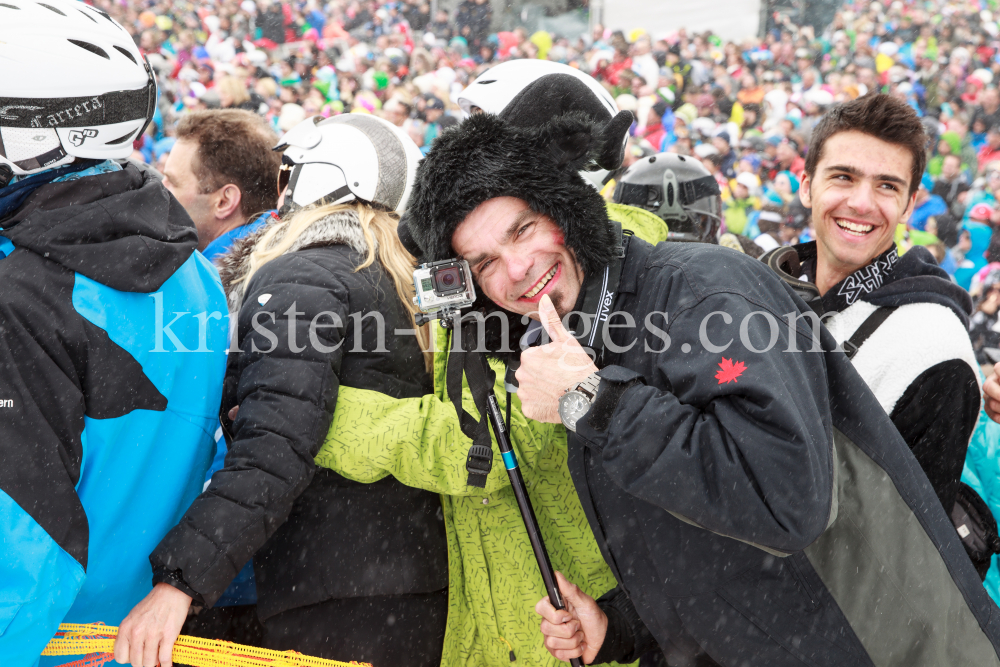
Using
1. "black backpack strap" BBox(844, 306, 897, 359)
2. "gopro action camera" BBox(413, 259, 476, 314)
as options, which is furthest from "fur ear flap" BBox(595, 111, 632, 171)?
"black backpack strap" BBox(844, 306, 897, 359)

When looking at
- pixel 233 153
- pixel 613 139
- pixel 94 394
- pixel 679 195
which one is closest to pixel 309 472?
pixel 94 394

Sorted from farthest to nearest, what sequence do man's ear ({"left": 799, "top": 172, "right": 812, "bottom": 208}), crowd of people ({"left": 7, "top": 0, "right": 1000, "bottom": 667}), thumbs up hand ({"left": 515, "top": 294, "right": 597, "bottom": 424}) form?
man's ear ({"left": 799, "top": 172, "right": 812, "bottom": 208})
thumbs up hand ({"left": 515, "top": 294, "right": 597, "bottom": 424})
crowd of people ({"left": 7, "top": 0, "right": 1000, "bottom": 667})

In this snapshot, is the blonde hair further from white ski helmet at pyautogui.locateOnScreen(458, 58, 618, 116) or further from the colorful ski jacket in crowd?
white ski helmet at pyautogui.locateOnScreen(458, 58, 618, 116)

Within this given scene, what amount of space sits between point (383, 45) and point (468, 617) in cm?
1750

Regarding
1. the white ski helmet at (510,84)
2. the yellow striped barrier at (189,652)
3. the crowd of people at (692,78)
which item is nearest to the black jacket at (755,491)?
the yellow striped barrier at (189,652)

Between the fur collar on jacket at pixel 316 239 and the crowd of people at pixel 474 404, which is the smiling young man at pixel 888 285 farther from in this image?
the fur collar on jacket at pixel 316 239

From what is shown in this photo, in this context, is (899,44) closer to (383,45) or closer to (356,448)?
(383,45)

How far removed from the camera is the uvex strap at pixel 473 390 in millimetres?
2029

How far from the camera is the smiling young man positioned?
7.61 feet

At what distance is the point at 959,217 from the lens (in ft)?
36.0

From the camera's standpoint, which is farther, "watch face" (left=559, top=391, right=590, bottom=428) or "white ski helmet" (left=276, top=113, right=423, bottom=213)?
"white ski helmet" (left=276, top=113, right=423, bottom=213)

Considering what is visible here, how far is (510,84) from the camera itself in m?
2.92

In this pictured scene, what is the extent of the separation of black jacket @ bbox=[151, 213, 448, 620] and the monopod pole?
1.31 ft

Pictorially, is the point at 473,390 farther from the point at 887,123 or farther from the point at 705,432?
the point at 887,123
